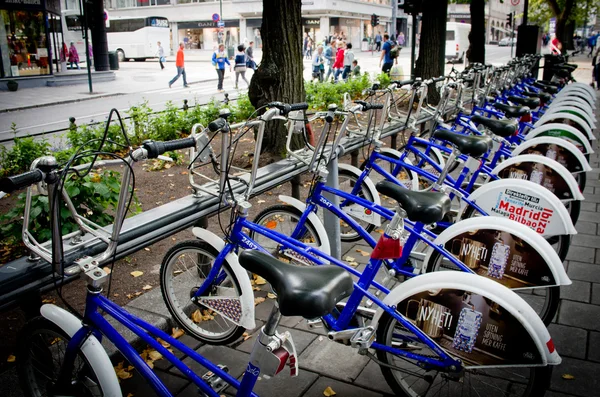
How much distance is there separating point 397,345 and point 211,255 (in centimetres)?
126

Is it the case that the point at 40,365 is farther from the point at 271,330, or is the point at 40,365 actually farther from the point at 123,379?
the point at 271,330

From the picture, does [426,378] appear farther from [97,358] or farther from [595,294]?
[595,294]

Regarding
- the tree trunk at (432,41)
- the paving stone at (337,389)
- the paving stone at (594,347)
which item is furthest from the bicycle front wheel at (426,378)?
the tree trunk at (432,41)

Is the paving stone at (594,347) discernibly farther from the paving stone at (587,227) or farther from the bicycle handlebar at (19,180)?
the bicycle handlebar at (19,180)

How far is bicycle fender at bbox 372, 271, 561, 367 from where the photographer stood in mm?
2451

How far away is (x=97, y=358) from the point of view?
2.30 m

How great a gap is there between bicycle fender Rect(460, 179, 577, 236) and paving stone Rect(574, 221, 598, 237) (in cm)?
162

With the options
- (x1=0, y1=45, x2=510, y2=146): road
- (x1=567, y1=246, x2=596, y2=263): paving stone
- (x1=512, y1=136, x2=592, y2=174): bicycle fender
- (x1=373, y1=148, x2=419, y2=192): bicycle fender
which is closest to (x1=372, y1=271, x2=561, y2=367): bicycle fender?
(x1=567, y1=246, x2=596, y2=263): paving stone

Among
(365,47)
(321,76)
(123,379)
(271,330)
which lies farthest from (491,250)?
(365,47)

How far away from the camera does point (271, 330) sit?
187 cm

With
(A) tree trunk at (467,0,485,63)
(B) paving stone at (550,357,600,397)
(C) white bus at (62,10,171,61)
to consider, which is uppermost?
(C) white bus at (62,10,171,61)

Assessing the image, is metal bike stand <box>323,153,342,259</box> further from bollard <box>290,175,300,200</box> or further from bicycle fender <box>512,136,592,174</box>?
bicycle fender <box>512,136,592,174</box>

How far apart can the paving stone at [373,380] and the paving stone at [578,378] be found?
3.01ft

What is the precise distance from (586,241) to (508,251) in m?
2.39
